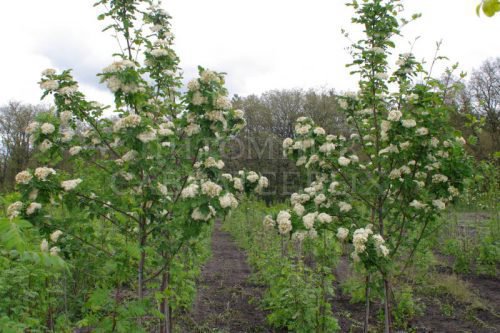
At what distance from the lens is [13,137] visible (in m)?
28.0

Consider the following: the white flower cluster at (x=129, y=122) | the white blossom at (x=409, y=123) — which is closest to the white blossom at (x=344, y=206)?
the white blossom at (x=409, y=123)

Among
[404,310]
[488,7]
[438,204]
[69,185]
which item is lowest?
[404,310]

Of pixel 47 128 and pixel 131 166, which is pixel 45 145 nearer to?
pixel 47 128

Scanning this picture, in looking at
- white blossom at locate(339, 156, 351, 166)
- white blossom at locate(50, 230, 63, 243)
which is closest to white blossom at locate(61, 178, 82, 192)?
white blossom at locate(50, 230, 63, 243)

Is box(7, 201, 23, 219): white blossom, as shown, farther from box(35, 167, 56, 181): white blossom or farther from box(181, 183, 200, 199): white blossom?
box(181, 183, 200, 199): white blossom

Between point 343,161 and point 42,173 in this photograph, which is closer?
point 42,173

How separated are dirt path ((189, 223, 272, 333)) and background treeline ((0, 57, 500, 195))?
38.7 feet

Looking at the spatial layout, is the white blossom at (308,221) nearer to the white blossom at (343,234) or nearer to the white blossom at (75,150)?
the white blossom at (343,234)

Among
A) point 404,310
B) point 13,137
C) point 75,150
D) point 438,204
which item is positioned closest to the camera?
point 75,150

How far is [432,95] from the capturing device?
352 cm

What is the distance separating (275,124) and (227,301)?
24664 mm

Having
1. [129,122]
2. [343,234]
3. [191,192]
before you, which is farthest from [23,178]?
[343,234]

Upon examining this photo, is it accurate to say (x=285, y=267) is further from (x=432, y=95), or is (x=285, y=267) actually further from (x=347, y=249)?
(x=347, y=249)

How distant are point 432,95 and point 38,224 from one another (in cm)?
346
